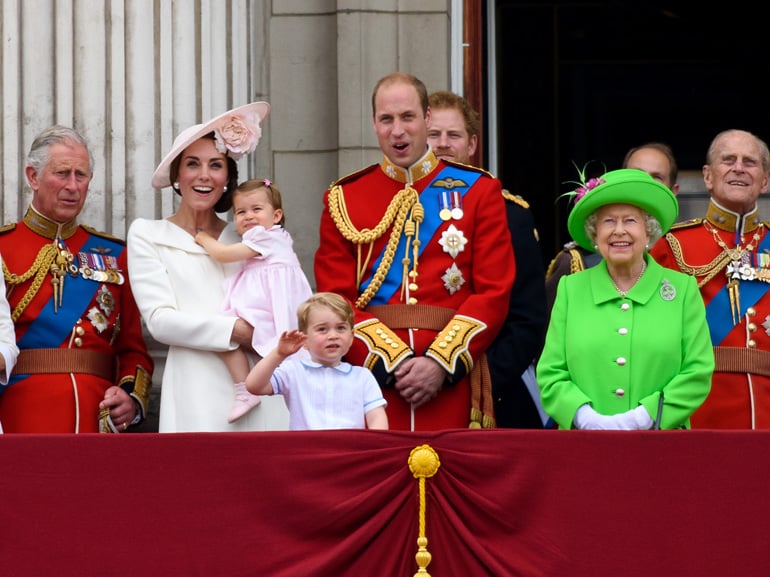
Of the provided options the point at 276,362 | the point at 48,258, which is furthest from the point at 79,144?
the point at 276,362


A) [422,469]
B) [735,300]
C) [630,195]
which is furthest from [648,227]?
[422,469]

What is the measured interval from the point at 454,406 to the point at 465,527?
845mm

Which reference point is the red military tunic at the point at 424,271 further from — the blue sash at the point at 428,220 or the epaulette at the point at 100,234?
the epaulette at the point at 100,234

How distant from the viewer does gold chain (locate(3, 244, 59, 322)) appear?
6.97 meters

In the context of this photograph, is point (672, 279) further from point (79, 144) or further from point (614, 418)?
point (79, 144)

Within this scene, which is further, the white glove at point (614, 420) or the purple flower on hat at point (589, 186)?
the purple flower on hat at point (589, 186)

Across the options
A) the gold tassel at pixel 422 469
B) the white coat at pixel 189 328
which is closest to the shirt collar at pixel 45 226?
the white coat at pixel 189 328

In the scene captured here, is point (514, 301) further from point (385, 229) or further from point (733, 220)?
point (733, 220)

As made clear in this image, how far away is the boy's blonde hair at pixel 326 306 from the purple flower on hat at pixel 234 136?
89 cm

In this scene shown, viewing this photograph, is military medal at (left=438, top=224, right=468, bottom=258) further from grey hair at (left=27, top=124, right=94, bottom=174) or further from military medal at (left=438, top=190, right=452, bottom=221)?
grey hair at (left=27, top=124, right=94, bottom=174)

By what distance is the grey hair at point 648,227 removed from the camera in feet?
21.5

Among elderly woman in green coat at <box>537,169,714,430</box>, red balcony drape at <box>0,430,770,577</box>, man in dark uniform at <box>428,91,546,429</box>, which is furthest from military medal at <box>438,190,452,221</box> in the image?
red balcony drape at <box>0,430,770,577</box>

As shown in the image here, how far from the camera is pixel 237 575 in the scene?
581cm

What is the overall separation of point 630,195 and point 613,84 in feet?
14.6
